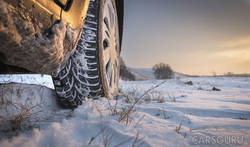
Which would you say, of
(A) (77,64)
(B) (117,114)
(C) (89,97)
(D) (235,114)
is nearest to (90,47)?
(A) (77,64)

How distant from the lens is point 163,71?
19359 mm

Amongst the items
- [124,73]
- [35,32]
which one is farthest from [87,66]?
[124,73]

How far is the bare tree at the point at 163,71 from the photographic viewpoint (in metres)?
18.9

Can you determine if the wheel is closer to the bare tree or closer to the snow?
the snow

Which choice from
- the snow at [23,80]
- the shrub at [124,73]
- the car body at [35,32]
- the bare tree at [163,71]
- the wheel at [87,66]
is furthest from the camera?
the bare tree at [163,71]

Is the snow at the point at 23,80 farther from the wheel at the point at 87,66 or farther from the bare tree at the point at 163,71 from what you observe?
the bare tree at the point at 163,71

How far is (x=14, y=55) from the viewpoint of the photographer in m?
0.37

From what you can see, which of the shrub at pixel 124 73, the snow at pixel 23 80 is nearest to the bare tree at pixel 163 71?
the shrub at pixel 124 73

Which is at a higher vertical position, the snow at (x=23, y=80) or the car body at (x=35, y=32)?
the car body at (x=35, y=32)

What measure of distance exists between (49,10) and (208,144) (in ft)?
2.65

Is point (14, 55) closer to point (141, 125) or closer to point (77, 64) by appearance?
point (77, 64)

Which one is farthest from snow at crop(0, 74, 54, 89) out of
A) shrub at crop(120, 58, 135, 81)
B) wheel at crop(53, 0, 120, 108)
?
shrub at crop(120, 58, 135, 81)

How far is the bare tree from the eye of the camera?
18938 mm

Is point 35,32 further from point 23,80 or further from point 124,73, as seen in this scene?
point 124,73
